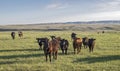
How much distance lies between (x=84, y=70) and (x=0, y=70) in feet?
18.1

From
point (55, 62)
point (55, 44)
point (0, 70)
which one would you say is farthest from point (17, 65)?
point (55, 44)

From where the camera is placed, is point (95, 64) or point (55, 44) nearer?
point (95, 64)

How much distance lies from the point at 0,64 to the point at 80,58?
21.8 feet

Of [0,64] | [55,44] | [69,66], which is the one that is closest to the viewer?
[69,66]

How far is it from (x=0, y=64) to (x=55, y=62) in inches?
162

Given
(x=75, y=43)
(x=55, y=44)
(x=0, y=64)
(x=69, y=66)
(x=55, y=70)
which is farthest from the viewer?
(x=75, y=43)

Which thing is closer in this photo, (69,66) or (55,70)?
(55,70)

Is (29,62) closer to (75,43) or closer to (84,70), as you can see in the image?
(84,70)

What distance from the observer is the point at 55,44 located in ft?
74.5

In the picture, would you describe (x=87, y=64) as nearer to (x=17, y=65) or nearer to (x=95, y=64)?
(x=95, y=64)

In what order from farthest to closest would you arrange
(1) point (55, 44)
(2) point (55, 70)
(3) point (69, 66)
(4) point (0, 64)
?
(1) point (55, 44)
(4) point (0, 64)
(3) point (69, 66)
(2) point (55, 70)

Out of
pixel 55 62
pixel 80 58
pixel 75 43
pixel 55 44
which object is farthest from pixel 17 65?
pixel 75 43

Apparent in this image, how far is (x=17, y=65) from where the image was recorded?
19.4m

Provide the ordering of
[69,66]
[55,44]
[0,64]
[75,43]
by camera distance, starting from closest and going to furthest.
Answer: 1. [69,66]
2. [0,64]
3. [55,44]
4. [75,43]
